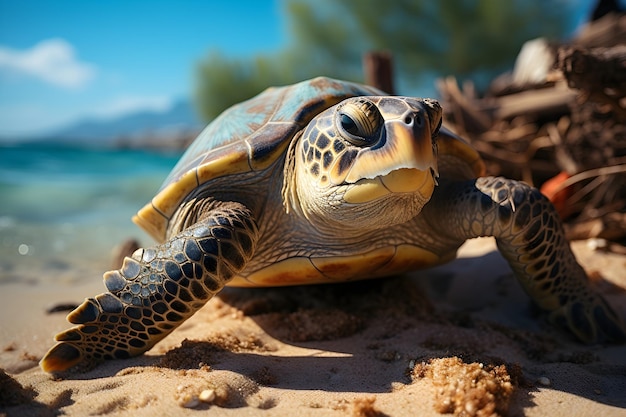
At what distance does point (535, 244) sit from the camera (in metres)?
2.22

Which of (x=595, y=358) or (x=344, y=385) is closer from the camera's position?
(x=344, y=385)

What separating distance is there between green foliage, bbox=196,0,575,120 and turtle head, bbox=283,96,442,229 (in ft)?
72.1

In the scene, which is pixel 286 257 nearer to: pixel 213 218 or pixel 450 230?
pixel 213 218

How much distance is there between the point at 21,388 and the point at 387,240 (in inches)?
65.4

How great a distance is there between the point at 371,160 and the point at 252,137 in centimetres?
90

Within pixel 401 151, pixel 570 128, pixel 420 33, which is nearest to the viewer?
pixel 401 151

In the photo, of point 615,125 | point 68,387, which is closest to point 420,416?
point 68,387

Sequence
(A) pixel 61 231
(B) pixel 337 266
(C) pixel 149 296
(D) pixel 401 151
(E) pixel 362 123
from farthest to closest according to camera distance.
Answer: (A) pixel 61 231 < (B) pixel 337 266 < (C) pixel 149 296 < (E) pixel 362 123 < (D) pixel 401 151

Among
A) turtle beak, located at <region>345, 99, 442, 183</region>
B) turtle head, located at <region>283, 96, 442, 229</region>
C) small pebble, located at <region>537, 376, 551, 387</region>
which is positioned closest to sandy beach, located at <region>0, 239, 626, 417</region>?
small pebble, located at <region>537, 376, 551, 387</region>

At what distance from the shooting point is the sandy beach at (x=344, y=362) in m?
1.48

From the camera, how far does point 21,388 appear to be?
5.20ft

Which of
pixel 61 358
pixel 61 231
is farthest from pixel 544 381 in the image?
pixel 61 231

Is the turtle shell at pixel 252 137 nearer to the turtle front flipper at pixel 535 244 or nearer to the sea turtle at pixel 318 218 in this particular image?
the sea turtle at pixel 318 218

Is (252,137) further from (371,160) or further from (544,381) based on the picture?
(544,381)
